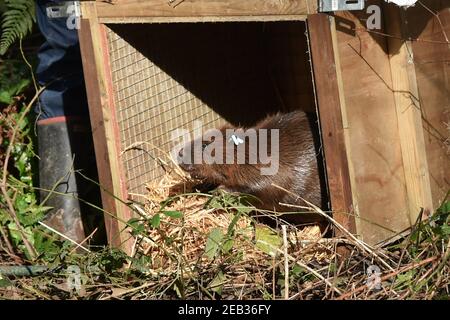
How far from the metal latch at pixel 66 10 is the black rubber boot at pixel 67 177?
42.6 inches

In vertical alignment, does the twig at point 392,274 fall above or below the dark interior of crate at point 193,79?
below

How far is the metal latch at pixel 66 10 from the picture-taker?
4.18 meters

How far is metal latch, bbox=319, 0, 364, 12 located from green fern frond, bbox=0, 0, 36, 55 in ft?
7.55

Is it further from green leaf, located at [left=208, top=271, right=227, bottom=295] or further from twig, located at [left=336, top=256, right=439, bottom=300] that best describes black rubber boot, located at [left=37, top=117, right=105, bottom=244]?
twig, located at [left=336, top=256, right=439, bottom=300]

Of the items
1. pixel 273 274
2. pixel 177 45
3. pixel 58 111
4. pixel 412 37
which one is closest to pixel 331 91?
pixel 412 37

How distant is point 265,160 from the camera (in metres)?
4.96

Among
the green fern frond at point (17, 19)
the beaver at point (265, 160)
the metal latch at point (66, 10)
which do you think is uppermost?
the green fern frond at point (17, 19)

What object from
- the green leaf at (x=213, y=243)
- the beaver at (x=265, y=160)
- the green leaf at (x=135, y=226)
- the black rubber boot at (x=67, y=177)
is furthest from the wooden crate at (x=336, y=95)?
the black rubber boot at (x=67, y=177)

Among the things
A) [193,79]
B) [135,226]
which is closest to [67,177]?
[193,79]

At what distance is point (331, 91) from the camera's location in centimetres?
427

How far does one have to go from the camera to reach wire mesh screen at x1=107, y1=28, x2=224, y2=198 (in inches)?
178

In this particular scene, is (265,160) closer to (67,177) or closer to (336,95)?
(336,95)

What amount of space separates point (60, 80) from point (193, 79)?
32.9 inches

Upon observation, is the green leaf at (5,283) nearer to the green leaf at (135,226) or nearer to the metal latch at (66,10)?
the green leaf at (135,226)
